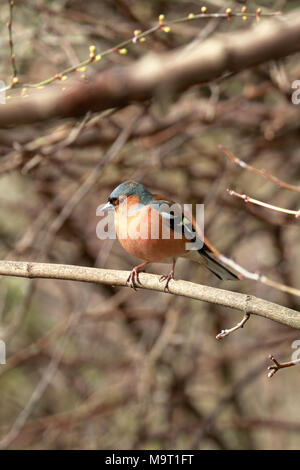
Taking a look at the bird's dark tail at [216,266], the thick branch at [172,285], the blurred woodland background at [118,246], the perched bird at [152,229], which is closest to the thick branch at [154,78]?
the thick branch at [172,285]

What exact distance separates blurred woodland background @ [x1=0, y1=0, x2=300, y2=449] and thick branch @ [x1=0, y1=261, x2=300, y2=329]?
145 cm

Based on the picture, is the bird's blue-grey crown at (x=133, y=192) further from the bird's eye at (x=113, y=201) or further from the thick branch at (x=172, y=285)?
the thick branch at (x=172, y=285)

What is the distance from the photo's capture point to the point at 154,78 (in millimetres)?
959

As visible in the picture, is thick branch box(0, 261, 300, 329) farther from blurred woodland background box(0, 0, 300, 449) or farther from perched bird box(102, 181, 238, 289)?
blurred woodland background box(0, 0, 300, 449)

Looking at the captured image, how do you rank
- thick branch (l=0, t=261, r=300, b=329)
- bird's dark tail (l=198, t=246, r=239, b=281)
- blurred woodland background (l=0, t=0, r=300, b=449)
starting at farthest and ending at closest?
blurred woodland background (l=0, t=0, r=300, b=449) → bird's dark tail (l=198, t=246, r=239, b=281) → thick branch (l=0, t=261, r=300, b=329)

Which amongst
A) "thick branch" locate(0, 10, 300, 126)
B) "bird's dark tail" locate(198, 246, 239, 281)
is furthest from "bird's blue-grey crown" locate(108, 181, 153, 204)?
"thick branch" locate(0, 10, 300, 126)

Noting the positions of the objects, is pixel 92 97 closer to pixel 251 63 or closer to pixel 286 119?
pixel 251 63

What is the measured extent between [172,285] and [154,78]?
2.07 m

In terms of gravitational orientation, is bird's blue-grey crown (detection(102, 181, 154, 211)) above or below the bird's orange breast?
above

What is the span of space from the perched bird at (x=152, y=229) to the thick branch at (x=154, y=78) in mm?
2565

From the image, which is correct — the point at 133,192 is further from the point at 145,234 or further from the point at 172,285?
the point at 172,285

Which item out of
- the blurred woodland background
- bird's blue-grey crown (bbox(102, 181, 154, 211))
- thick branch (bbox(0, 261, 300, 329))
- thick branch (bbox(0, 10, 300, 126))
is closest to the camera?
thick branch (bbox(0, 10, 300, 126))

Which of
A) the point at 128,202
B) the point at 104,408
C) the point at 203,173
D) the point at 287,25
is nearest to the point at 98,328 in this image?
the point at 104,408

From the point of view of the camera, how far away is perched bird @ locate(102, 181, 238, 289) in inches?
141
